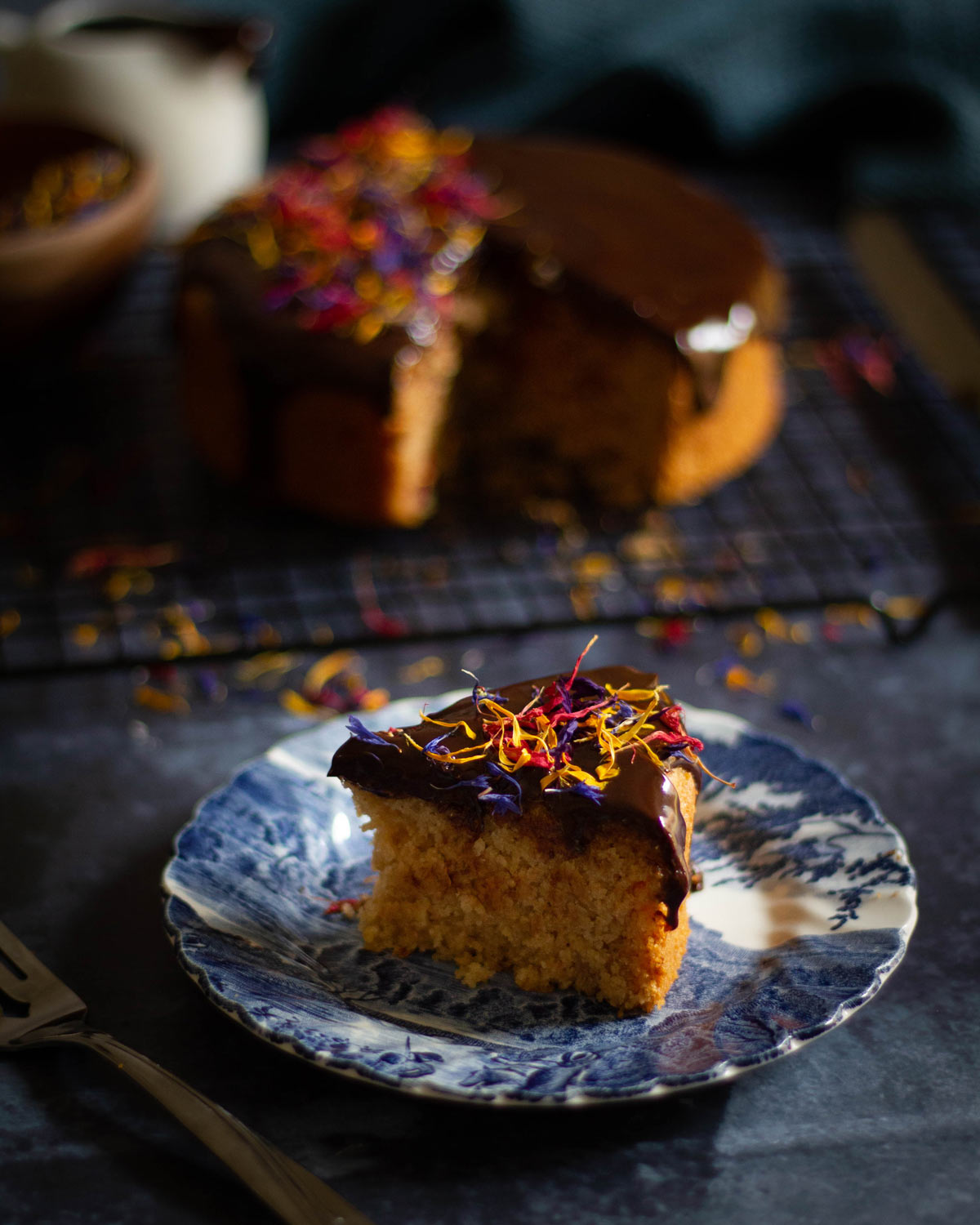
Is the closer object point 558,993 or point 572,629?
point 558,993

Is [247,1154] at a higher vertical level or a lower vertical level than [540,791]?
lower

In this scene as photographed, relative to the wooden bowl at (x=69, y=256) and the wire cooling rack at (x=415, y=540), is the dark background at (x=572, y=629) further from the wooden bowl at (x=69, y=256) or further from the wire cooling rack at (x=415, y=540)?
the wooden bowl at (x=69, y=256)

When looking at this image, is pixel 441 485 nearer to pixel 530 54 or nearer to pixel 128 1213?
pixel 530 54

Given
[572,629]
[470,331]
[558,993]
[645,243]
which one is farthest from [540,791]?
[645,243]

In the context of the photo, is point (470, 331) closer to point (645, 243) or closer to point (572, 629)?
point (645, 243)

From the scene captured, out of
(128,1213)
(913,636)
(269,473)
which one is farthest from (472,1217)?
(269,473)

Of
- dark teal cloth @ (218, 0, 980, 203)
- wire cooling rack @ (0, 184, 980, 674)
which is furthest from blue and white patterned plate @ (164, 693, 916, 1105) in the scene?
dark teal cloth @ (218, 0, 980, 203)
